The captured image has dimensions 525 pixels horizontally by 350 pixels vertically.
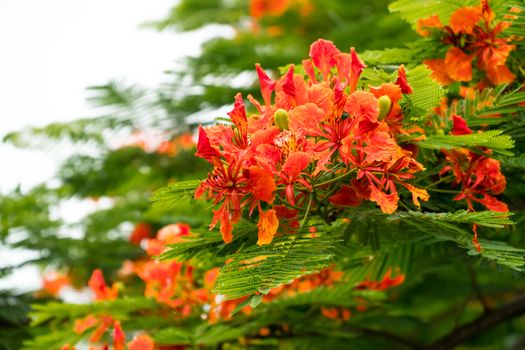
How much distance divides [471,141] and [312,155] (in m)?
0.33

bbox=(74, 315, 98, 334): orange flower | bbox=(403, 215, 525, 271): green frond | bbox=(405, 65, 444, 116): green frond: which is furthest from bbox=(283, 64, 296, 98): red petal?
bbox=(74, 315, 98, 334): orange flower

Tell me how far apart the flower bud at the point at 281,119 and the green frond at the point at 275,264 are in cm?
21

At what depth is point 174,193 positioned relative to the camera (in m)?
1.52

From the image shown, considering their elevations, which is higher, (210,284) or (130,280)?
(210,284)

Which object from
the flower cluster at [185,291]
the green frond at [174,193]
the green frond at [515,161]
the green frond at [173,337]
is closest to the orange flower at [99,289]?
the flower cluster at [185,291]

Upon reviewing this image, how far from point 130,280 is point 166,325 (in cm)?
132

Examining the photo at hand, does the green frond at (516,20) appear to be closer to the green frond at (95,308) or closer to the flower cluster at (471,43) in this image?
the flower cluster at (471,43)

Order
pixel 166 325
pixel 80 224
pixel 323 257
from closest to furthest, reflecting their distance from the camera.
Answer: pixel 323 257
pixel 166 325
pixel 80 224

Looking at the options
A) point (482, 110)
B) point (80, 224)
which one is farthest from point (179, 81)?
point (482, 110)

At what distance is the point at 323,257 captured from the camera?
49.7 inches

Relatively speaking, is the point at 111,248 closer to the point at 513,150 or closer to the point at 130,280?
the point at 130,280

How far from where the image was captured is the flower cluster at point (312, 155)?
4.33 ft

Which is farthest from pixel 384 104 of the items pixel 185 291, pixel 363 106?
pixel 185 291

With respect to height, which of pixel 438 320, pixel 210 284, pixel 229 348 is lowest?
pixel 438 320
